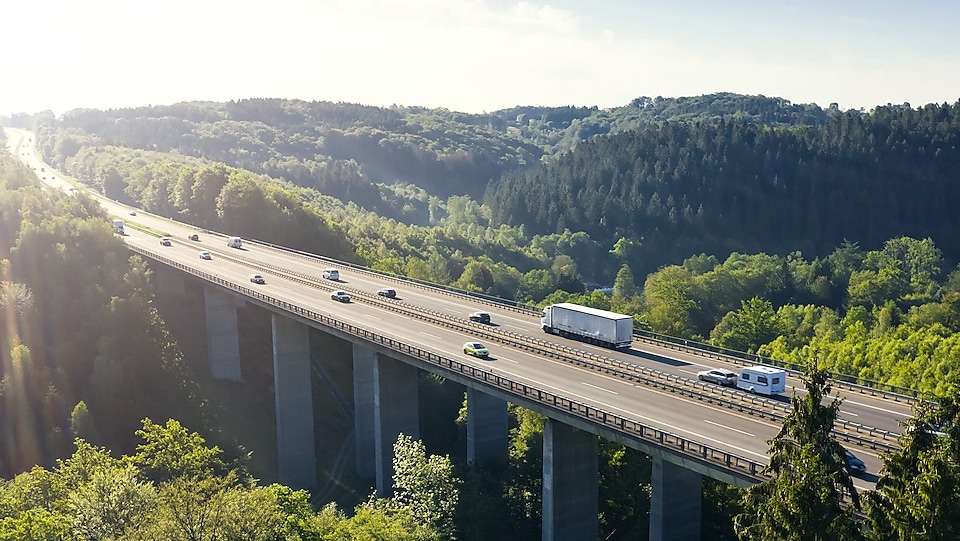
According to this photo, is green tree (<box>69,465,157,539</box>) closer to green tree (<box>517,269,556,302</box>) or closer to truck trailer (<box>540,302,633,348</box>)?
truck trailer (<box>540,302,633,348</box>)

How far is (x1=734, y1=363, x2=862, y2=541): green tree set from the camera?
74.9 ft

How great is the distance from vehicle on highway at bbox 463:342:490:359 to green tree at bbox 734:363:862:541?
29765mm

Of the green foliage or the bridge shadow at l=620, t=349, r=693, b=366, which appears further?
the bridge shadow at l=620, t=349, r=693, b=366

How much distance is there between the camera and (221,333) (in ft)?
275

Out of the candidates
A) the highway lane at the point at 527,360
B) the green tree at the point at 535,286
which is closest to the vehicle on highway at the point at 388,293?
the highway lane at the point at 527,360

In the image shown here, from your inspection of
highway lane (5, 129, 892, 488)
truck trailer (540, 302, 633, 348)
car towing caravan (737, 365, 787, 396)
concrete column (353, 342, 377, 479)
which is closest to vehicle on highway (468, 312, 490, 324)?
highway lane (5, 129, 892, 488)

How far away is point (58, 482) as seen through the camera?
42.2 metres

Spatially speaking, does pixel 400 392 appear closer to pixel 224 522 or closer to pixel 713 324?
pixel 224 522

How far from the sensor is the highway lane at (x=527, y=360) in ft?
122

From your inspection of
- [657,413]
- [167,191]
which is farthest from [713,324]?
[167,191]

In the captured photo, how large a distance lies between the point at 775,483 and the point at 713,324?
101231mm

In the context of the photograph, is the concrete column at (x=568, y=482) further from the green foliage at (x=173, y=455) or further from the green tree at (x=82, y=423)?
the green tree at (x=82, y=423)

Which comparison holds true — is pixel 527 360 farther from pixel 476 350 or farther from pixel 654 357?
pixel 654 357

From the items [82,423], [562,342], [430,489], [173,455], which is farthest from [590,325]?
[82,423]
